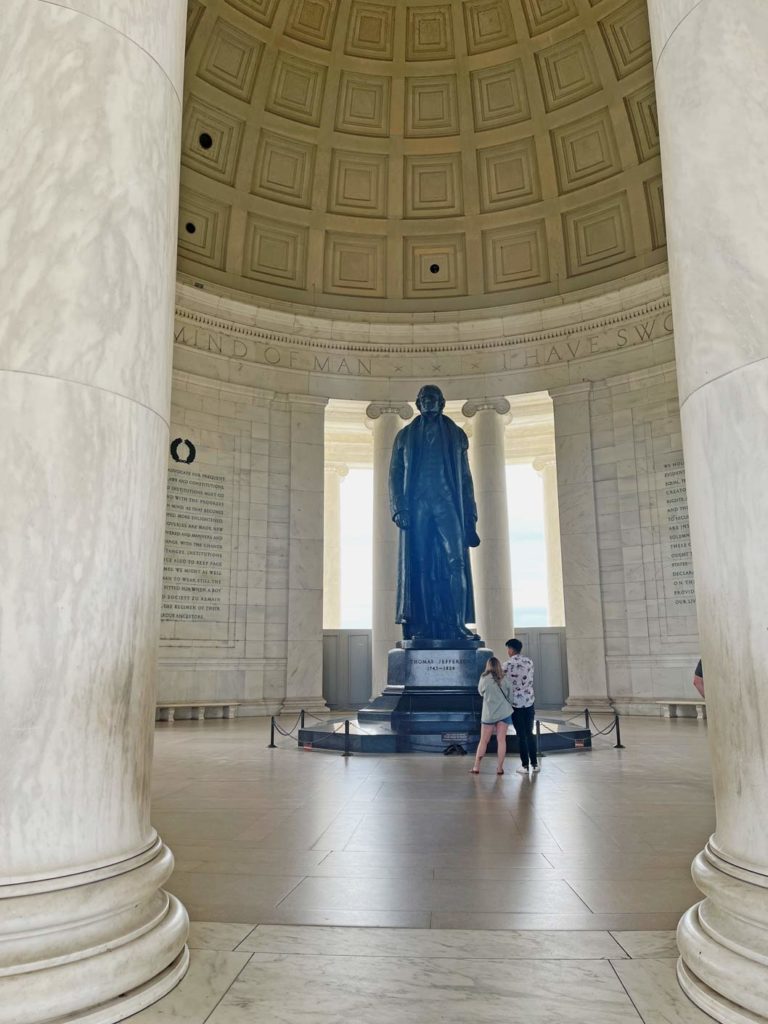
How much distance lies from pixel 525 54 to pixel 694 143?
77.8 feet

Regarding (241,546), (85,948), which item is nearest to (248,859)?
(85,948)

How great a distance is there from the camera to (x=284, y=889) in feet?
18.6

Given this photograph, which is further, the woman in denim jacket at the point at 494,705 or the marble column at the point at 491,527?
the marble column at the point at 491,527

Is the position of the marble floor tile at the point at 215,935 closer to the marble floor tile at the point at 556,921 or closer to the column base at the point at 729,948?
the marble floor tile at the point at 556,921

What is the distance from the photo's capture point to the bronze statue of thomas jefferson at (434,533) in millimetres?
15547

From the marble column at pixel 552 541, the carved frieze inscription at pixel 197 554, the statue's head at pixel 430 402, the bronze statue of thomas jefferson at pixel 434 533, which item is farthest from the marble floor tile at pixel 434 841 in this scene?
the marble column at pixel 552 541

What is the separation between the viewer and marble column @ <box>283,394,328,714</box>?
23.1 meters

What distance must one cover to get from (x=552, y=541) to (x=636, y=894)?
26480 millimetres

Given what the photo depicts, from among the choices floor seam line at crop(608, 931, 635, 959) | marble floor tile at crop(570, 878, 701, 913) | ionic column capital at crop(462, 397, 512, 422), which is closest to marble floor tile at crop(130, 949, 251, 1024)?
floor seam line at crop(608, 931, 635, 959)

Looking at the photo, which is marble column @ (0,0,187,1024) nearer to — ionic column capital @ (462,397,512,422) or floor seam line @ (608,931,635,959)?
floor seam line @ (608,931,635,959)

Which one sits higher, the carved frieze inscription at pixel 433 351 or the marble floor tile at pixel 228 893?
the carved frieze inscription at pixel 433 351

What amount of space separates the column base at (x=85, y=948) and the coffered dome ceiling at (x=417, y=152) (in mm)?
22005

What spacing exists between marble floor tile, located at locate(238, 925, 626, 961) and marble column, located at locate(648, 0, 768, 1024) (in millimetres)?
719

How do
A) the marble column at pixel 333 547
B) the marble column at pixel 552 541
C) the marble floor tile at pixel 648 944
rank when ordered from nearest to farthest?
the marble floor tile at pixel 648 944, the marble column at pixel 552 541, the marble column at pixel 333 547
